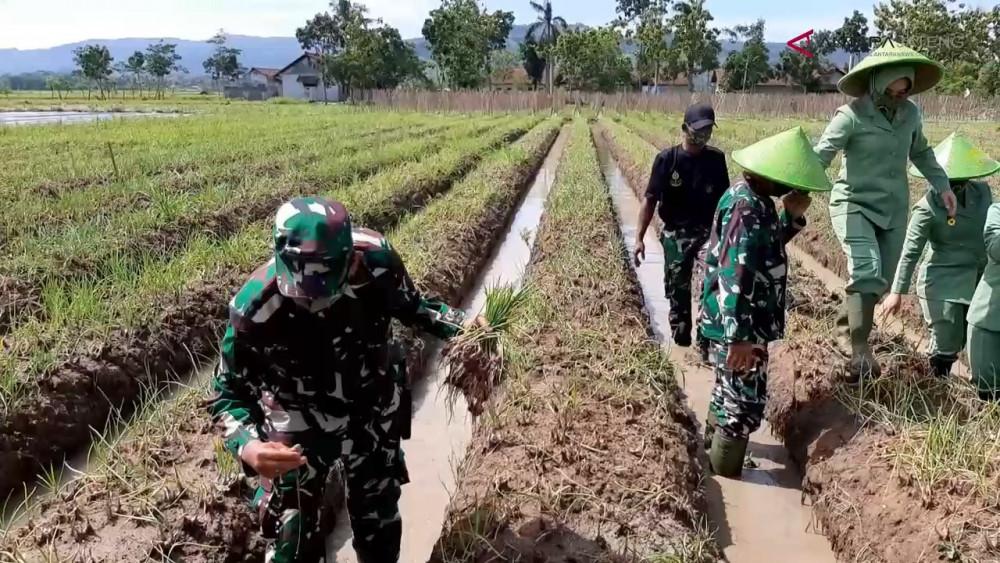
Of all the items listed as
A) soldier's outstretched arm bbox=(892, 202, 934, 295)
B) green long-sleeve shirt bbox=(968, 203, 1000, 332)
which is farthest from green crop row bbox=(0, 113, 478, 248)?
green long-sleeve shirt bbox=(968, 203, 1000, 332)

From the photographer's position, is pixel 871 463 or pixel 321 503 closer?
pixel 321 503

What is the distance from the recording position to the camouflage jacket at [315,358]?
67.2 inches

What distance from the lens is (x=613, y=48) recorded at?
41375 mm

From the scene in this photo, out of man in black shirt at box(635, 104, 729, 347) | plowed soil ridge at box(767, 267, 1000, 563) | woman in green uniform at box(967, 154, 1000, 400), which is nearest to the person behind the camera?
plowed soil ridge at box(767, 267, 1000, 563)

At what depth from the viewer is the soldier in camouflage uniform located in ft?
5.47

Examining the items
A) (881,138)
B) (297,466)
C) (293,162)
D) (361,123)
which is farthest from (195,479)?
(361,123)

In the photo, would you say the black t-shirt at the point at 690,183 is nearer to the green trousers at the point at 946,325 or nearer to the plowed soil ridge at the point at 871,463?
the plowed soil ridge at the point at 871,463

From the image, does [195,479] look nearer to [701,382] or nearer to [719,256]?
[719,256]

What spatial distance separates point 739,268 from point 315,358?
1.55 m

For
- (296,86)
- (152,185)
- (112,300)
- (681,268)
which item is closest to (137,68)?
(296,86)

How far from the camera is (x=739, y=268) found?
2621 millimetres

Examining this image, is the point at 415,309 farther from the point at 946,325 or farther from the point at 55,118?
the point at 55,118

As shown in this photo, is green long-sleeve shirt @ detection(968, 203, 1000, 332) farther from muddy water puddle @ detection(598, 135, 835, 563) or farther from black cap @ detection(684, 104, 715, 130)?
black cap @ detection(684, 104, 715, 130)

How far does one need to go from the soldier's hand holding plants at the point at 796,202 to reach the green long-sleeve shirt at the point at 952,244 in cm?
91
